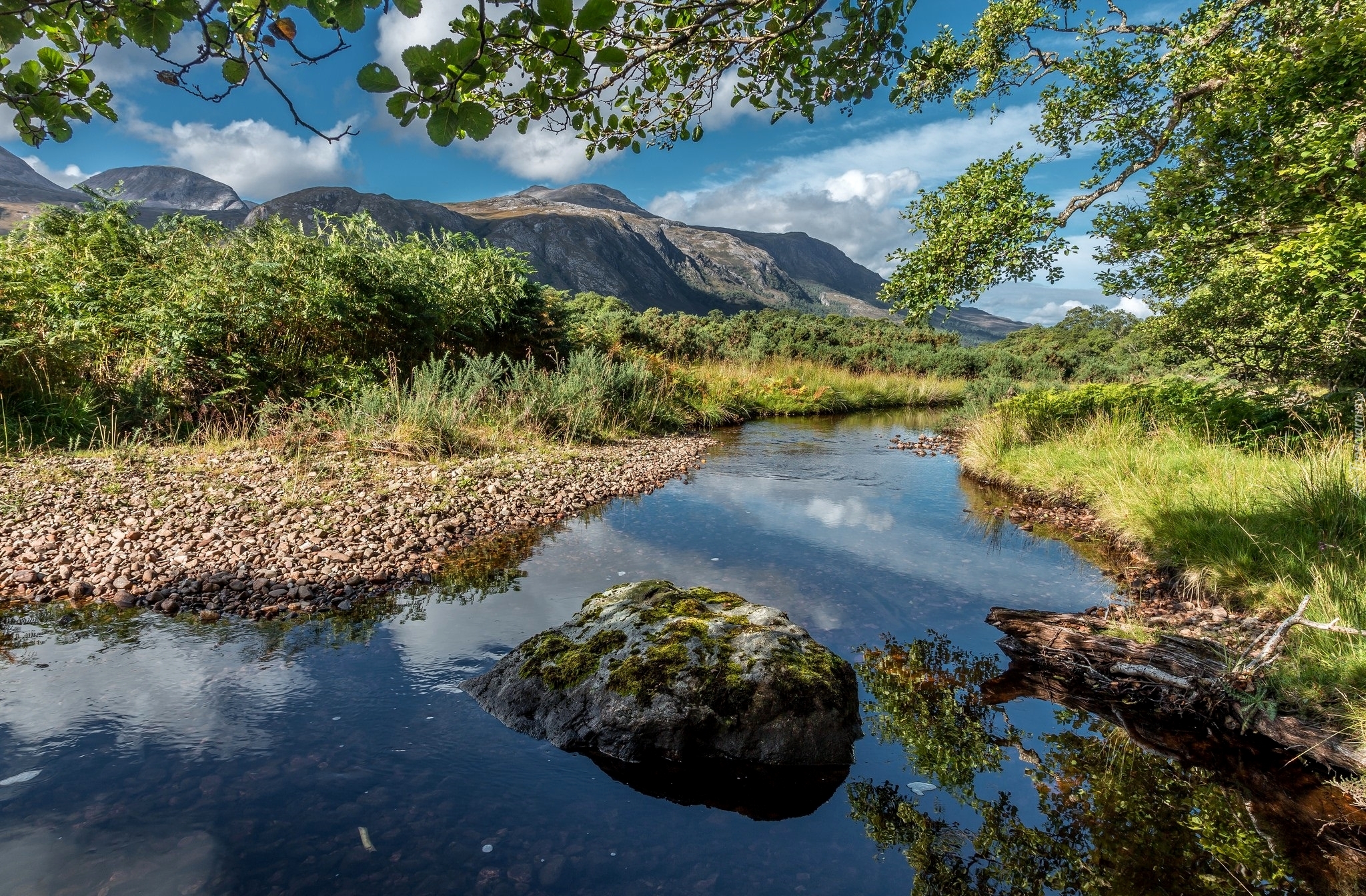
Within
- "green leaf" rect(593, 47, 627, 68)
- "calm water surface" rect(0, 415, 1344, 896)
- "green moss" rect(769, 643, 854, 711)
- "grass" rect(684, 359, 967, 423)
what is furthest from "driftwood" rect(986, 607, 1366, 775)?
"grass" rect(684, 359, 967, 423)

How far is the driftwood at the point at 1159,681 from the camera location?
3014 millimetres

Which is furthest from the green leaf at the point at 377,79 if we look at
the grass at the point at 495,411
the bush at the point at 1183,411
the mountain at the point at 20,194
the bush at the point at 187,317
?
the mountain at the point at 20,194

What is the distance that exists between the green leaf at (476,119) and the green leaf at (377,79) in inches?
6.5

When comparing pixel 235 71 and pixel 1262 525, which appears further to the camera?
pixel 1262 525

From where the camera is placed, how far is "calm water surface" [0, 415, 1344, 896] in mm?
2252

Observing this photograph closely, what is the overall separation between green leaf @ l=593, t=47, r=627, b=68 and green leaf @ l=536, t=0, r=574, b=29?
346mm

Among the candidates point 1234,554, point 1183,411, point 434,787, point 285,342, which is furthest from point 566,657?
point 1183,411

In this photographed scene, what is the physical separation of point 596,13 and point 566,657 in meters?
2.89

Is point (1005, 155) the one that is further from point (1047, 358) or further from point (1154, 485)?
point (1047, 358)

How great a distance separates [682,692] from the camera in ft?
9.88

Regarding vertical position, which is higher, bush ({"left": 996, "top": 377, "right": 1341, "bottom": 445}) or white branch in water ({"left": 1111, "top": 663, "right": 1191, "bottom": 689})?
bush ({"left": 996, "top": 377, "right": 1341, "bottom": 445})

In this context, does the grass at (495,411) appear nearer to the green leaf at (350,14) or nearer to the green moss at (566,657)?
the green moss at (566,657)

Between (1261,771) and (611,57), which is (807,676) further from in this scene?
(611,57)

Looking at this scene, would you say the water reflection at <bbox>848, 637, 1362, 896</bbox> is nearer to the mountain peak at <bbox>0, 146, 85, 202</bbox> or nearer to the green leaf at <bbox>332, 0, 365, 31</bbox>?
the green leaf at <bbox>332, 0, 365, 31</bbox>
